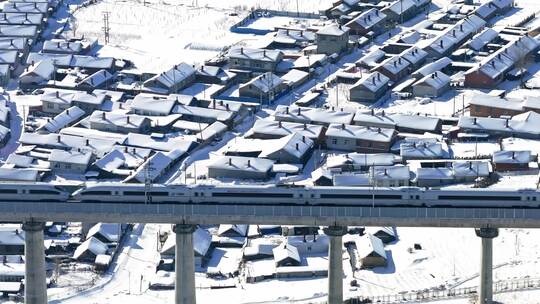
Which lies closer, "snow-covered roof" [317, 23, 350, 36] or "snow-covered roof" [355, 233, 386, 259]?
"snow-covered roof" [355, 233, 386, 259]

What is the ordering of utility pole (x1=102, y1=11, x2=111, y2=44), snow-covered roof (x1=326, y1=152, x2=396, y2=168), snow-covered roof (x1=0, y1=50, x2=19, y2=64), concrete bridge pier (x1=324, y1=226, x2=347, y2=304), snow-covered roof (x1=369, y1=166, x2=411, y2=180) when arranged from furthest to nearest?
utility pole (x1=102, y1=11, x2=111, y2=44) → snow-covered roof (x1=0, y1=50, x2=19, y2=64) → snow-covered roof (x1=326, y1=152, x2=396, y2=168) → snow-covered roof (x1=369, y1=166, x2=411, y2=180) → concrete bridge pier (x1=324, y1=226, x2=347, y2=304)

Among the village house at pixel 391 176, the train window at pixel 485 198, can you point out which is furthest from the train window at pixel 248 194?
the village house at pixel 391 176

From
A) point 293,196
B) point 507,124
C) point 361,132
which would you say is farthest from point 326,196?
point 507,124

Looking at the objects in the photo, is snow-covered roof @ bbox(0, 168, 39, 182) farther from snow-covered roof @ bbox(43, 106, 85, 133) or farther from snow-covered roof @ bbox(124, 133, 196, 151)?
snow-covered roof @ bbox(43, 106, 85, 133)

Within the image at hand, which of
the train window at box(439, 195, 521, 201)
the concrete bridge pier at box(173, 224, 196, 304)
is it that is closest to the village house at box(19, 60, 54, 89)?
the concrete bridge pier at box(173, 224, 196, 304)

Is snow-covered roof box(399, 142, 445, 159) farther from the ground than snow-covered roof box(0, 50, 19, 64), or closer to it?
closer to it

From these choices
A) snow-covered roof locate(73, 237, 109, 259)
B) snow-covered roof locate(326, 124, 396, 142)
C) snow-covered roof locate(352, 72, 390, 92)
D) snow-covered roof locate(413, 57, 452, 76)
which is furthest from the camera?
snow-covered roof locate(413, 57, 452, 76)

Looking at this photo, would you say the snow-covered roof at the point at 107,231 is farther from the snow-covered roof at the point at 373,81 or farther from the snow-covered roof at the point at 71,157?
the snow-covered roof at the point at 373,81

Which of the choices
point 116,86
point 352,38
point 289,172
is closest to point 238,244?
point 289,172
